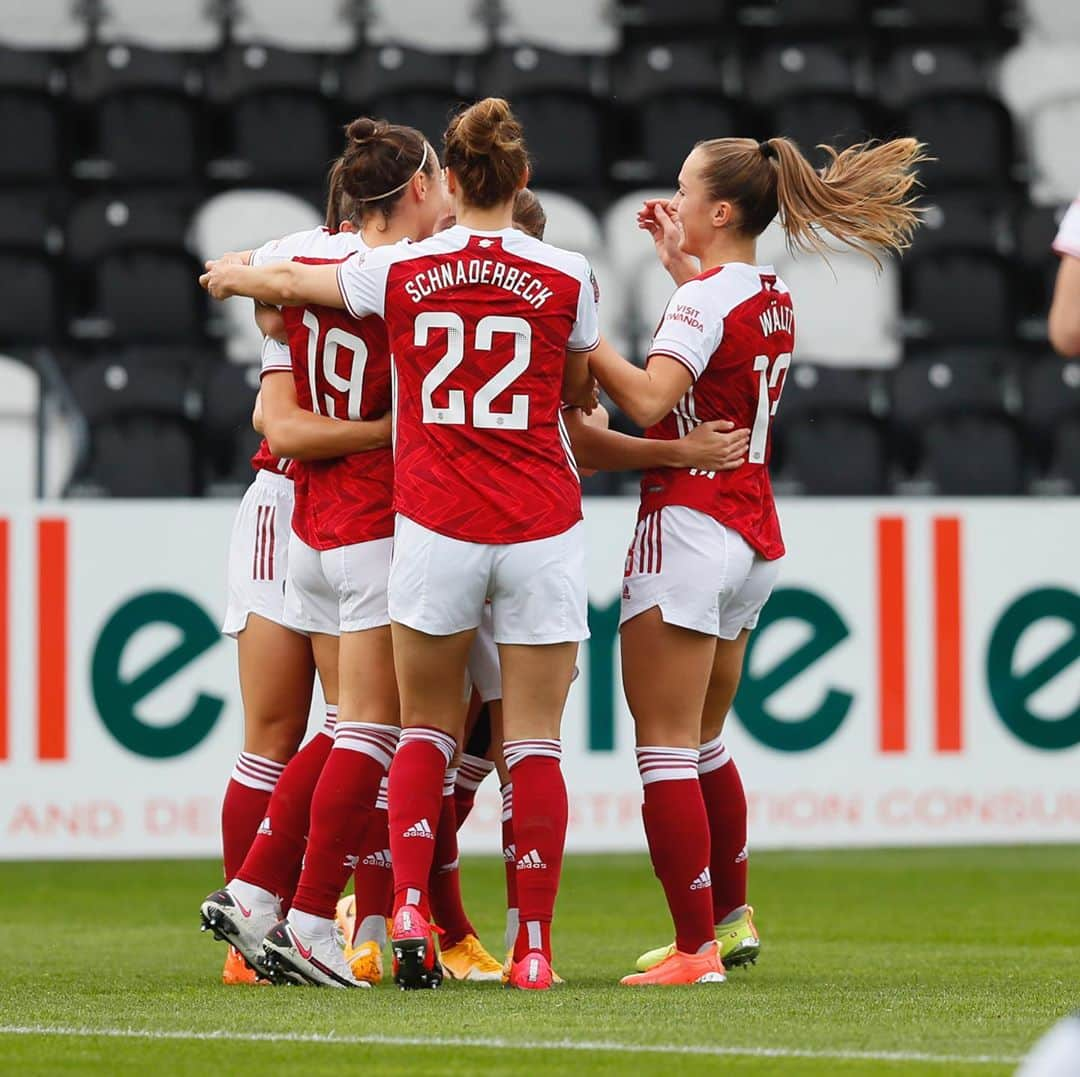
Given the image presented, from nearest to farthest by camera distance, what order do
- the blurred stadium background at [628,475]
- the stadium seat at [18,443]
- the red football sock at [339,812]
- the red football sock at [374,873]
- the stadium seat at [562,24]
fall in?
1. the red football sock at [339,812]
2. the red football sock at [374,873]
3. the blurred stadium background at [628,475]
4. the stadium seat at [18,443]
5. the stadium seat at [562,24]

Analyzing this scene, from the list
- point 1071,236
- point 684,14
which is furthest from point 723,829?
point 684,14

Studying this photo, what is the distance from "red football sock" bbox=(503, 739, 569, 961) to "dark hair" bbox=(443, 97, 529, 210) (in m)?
1.17

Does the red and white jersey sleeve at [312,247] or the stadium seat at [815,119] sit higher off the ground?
the stadium seat at [815,119]

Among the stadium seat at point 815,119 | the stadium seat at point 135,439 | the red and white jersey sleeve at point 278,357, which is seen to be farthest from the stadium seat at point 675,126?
the red and white jersey sleeve at point 278,357

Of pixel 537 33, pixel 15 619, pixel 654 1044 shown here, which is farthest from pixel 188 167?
pixel 654 1044

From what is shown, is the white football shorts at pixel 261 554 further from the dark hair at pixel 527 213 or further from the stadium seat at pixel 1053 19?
the stadium seat at pixel 1053 19

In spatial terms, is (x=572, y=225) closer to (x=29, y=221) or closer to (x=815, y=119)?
(x=815, y=119)

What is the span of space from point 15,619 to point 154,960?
2792 mm

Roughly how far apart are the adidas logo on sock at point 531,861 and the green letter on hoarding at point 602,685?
11.9 ft

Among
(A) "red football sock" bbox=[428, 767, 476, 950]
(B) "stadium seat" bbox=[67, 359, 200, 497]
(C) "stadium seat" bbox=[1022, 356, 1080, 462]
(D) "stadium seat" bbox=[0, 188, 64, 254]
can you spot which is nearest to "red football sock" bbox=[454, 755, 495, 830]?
(A) "red football sock" bbox=[428, 767, 476, 950]

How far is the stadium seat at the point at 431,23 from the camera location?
1279 cm

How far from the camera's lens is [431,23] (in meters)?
12.9

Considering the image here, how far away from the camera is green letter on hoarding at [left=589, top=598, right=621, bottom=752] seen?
813 cm

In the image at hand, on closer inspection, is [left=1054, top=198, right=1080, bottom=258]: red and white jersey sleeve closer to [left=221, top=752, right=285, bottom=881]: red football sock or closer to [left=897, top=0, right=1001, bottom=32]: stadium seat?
[left=221, top=752, right=285, bottom=881]: red football sock
